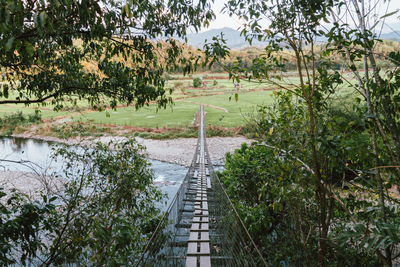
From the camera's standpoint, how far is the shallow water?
37.5 ft

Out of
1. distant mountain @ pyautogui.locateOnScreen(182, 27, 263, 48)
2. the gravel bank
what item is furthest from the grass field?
distant mountain @ pyautogui.locateOnScreen(182, 27, 263, 48)

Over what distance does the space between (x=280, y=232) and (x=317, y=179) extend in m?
2.75

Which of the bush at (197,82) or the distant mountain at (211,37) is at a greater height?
the bush at (197,82)

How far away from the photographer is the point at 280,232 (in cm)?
429

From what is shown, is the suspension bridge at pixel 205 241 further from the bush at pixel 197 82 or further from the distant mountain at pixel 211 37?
the bush at pixel 197 82

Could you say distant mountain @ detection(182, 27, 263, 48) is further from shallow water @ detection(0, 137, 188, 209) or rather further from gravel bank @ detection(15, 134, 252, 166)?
A: gravel bank @ detection(15, 134, 252, 166)

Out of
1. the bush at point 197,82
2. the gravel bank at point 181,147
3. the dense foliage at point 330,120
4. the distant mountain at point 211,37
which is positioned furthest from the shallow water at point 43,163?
the bush at point 197,82

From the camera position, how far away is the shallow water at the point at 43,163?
37.5 ft

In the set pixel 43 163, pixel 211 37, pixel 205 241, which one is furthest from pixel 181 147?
pixel 211 37

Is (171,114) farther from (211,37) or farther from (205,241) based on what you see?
(211,37)

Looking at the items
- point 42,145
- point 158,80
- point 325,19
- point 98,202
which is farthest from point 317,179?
point 42,145

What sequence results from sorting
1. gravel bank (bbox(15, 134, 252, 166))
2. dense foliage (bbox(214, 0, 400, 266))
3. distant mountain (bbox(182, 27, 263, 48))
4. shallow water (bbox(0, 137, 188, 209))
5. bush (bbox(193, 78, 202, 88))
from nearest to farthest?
dense foliage (bbox(214, 0, 400, 266)), distant mountain (bbox(182, 27, 263, 48)), shallow water (bbox(0, 137, 188, 209)), gravel bank (bbox(15, 134, 252, 166)), bush (bbox(193, 78, 202, 88))

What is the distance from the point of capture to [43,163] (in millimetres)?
12273

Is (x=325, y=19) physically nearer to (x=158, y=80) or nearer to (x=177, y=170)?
(x=158, y=80)
